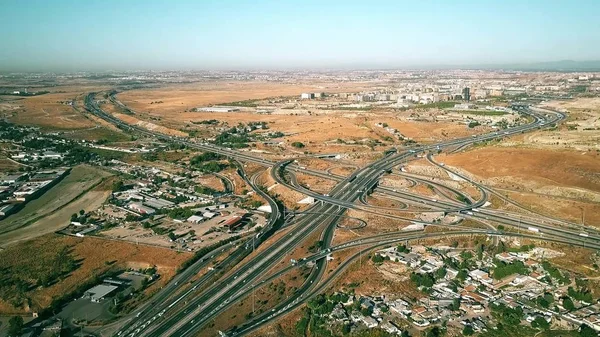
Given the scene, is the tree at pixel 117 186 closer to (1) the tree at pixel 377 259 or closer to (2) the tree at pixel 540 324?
(1) the tree at pixel 377 259

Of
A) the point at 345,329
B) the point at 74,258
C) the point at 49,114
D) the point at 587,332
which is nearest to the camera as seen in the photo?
the point at 587,332

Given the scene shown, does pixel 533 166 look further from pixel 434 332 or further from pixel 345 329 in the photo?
pixel 345 329

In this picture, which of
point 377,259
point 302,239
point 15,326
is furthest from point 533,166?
point 15,326

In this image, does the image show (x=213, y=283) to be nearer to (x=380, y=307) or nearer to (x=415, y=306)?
(x=380, y=307)

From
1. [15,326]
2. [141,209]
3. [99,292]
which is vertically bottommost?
[99,292]

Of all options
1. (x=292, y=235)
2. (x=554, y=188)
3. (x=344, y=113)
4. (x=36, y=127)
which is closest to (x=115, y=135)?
(x=36, y=127)

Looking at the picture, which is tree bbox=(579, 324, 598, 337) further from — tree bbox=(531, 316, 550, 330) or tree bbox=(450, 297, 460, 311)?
tree bbox=(450, 297, 460, 311)
